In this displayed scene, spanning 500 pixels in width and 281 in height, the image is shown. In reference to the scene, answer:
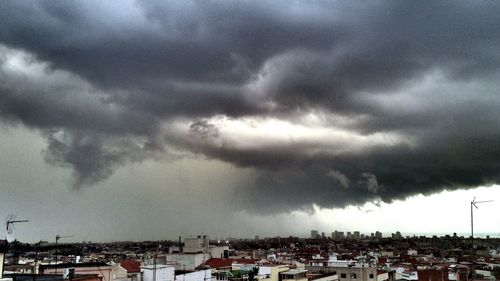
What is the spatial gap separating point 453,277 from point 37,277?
74374mm

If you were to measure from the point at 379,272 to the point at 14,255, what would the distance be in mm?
67813

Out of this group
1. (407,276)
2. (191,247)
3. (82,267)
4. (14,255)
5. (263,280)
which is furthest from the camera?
(191,247)

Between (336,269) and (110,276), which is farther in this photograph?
(336,269)

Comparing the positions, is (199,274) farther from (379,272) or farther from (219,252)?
(219,252)

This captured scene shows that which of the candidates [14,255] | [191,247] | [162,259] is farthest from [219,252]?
[14,255]

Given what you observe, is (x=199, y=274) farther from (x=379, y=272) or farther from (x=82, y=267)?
(x=379, y=272)

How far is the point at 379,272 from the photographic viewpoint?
296 feet

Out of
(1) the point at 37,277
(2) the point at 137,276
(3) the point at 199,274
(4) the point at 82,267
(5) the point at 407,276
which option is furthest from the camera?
(5) the point at 407,276

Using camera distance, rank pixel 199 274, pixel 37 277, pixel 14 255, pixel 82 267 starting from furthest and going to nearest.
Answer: pixel 14 255
pixel 199 274
pixel 82 267
pixel 37 277

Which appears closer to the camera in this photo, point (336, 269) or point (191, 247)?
point (336, 269)

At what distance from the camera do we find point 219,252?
120938 mm

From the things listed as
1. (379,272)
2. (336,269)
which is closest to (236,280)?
(336,269)

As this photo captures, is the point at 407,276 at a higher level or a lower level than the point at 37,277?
lower

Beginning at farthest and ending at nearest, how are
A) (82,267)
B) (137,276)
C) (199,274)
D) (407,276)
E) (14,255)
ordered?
(407,276) → (14,255) → (199,274) → (137,276) → (82,267)
